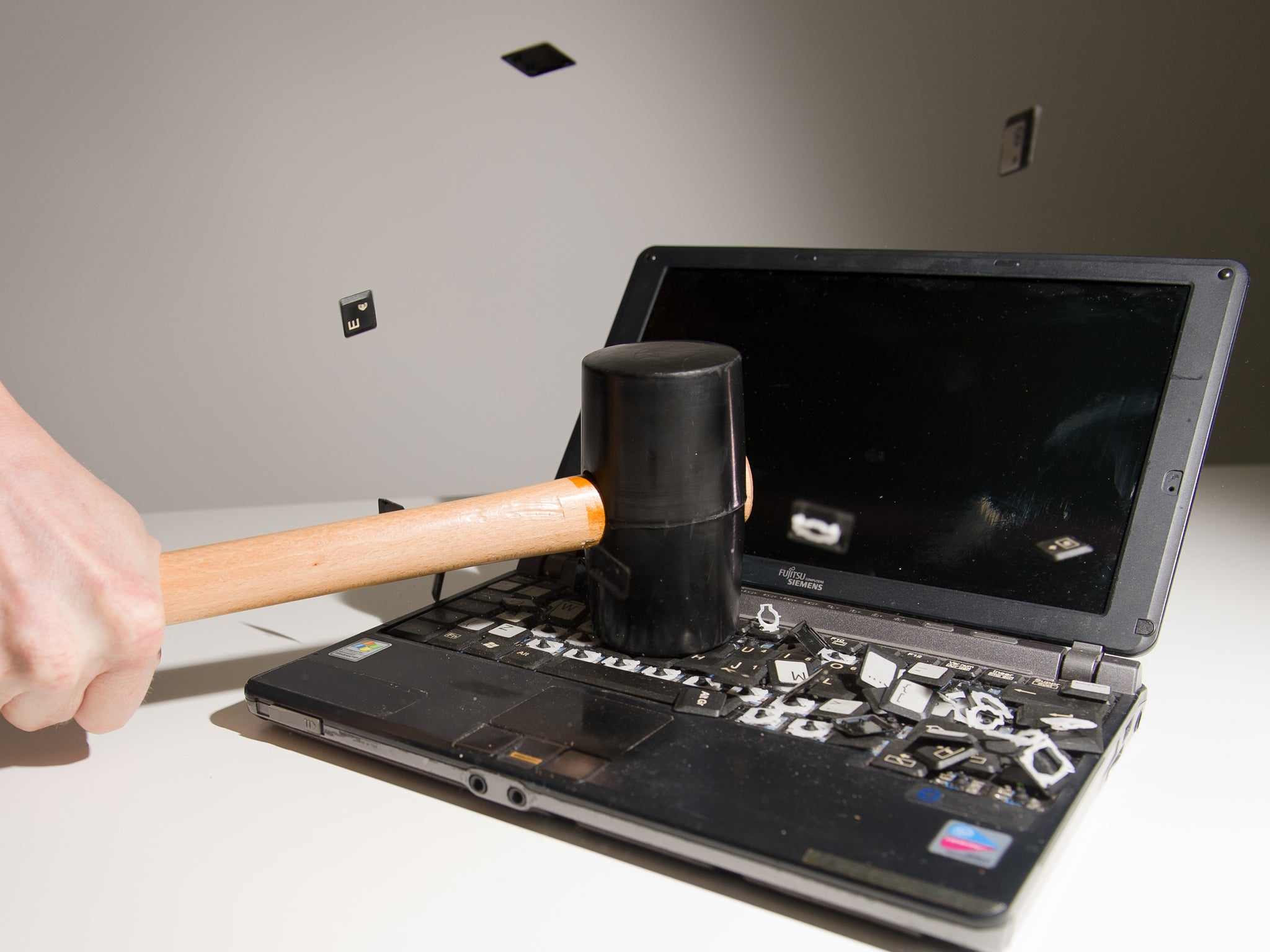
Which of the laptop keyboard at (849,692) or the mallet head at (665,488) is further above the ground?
the mallet head at (665,488)

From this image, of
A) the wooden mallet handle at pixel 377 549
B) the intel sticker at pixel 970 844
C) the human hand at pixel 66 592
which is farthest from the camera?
the wooden mallet handle at pixel 377 549

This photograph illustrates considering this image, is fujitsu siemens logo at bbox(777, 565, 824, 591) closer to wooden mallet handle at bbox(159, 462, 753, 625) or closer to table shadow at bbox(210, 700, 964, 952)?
wooden mallet handle at bbox(159, 462, 753, 625)

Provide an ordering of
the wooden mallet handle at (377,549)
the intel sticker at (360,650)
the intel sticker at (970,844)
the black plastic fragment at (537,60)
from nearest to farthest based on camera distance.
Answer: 1. the intel sticker at (970,844)
2. the wooden mallet handle at (377,549)
3. the intel sticker at (360,650)
4. the black plastic fragment at (537,60)

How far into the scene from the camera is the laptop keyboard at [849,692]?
0.70 metres

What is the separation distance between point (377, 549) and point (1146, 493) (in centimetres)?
66

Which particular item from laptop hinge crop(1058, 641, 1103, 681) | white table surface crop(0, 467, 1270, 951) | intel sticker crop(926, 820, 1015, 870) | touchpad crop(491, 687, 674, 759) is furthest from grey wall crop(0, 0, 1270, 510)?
intel sticker crop(926, 820, 1015, 870)

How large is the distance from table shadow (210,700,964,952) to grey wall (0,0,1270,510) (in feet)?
3.59

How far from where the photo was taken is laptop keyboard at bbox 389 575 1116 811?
0.70m

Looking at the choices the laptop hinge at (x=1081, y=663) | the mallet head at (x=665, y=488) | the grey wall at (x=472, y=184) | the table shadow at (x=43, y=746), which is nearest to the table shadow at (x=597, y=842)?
the table shadow at (x=43, y=746)

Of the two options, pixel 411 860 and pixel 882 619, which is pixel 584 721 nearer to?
pixel 411 860

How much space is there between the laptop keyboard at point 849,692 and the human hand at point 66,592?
27 cm

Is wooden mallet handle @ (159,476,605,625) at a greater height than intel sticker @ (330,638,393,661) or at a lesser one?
greater

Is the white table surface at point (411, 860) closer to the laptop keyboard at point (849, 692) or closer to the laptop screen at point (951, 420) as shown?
the laptop keyboard at point (849, 692)

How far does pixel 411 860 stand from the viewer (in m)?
0.69
